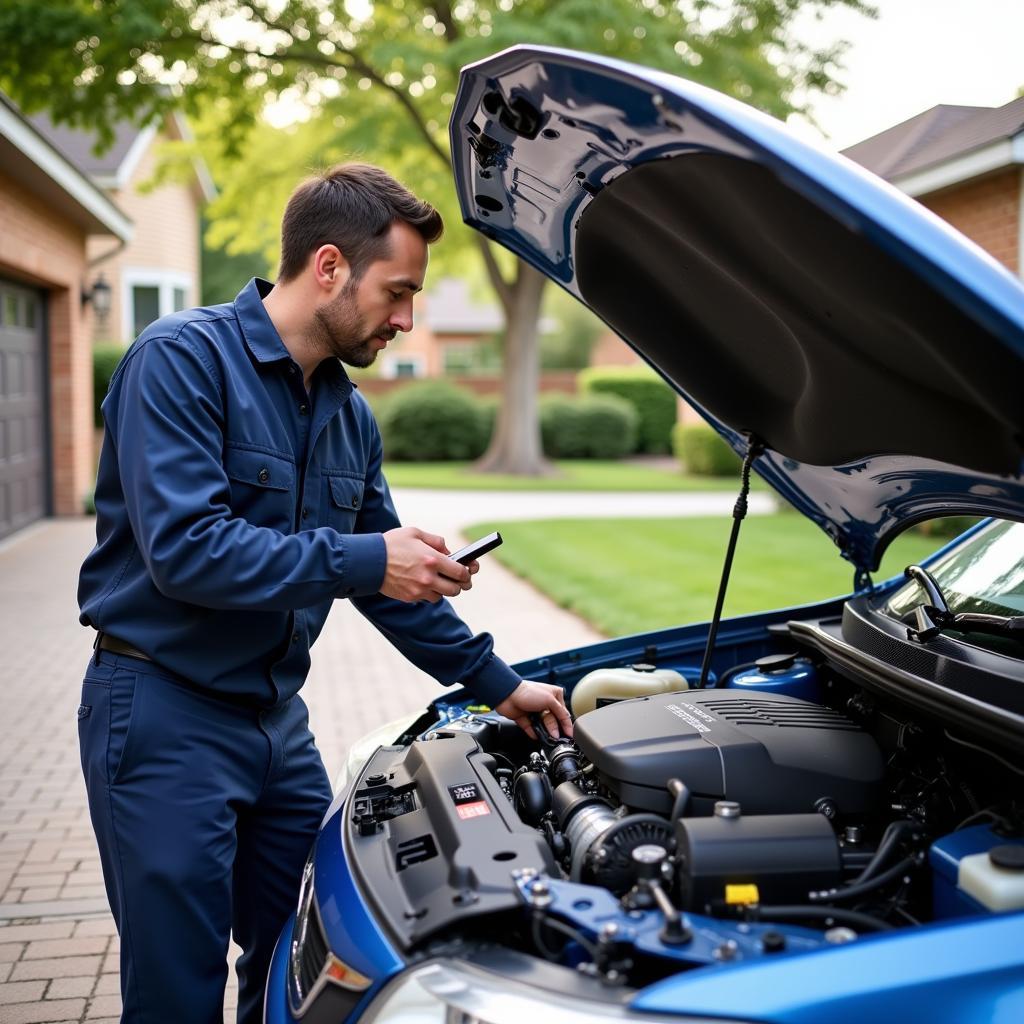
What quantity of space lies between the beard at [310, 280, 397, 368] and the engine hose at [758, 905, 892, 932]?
1.35m

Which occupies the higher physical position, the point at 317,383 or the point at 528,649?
the point at 317,383

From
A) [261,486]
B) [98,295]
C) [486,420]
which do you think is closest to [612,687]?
[261,486]

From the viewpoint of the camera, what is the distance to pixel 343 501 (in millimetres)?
2631

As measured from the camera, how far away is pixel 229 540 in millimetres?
2090

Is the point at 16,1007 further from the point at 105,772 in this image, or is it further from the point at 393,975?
the point at 393,975

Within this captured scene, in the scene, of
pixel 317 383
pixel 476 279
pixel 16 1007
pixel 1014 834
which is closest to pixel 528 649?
pixel 16 1007

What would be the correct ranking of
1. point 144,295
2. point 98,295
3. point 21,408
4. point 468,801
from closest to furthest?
point 468,801 < point 21,408 < point 98,295 < point 144,295

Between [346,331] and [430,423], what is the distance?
2440cm

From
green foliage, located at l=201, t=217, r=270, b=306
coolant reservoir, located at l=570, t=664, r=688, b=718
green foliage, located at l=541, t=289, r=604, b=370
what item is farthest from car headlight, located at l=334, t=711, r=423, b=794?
green foliage, located at l=201, t=217, r=270, b=306

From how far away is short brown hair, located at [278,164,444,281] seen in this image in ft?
7.77

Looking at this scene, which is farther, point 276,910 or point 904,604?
point 904,604

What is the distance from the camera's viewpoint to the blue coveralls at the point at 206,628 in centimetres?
214

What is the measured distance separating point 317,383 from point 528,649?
17.0 feet

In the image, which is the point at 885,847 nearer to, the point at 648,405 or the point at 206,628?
the point at 206,628
